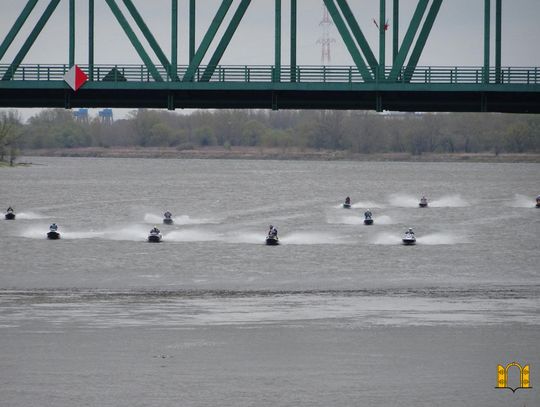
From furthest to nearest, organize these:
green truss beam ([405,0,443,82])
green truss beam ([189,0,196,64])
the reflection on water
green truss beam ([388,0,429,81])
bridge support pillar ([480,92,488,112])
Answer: green truss beam ([189,0,196,64]) < green truss beam ([405,0,443,82]) < bridge support pillar ([480,92,488,112]) < green truss beam ([388,0,429,81]) < the reflection on water

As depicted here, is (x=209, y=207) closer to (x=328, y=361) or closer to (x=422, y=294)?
(x=422, y=294)

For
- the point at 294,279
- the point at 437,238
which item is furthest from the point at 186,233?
the point at 294,279

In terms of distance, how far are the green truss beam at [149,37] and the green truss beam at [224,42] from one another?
213 cm

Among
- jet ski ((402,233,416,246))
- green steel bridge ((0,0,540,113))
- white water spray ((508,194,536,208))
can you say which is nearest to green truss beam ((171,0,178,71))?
green steel bridge ((0,0,540,113))

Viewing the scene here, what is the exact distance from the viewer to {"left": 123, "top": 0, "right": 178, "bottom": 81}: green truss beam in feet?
219

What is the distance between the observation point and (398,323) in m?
49.1

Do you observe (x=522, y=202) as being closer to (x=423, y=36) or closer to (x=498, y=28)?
(x=498, y=28)

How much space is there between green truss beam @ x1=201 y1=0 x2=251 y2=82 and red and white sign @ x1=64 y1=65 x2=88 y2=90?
20.9ft

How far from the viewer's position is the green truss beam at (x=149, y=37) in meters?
66.8

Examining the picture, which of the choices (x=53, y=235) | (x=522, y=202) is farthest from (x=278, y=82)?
(x=522, y=202)

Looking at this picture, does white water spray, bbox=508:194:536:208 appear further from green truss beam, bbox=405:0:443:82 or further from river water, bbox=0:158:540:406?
green truss beam, bbox=405:0:443:82

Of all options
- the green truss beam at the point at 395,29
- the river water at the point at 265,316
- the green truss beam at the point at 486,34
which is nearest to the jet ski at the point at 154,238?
the river water at the point at 265,316

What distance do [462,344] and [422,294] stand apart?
15.8 metres

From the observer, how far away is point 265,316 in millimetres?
51188
